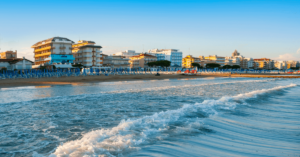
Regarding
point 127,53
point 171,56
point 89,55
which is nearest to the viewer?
point 89,55

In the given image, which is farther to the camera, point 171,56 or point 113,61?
point 171,56

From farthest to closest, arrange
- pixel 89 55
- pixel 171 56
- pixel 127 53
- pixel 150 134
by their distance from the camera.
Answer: pixel 127 53
pixel 171 56
pixel 89 55
pixel 150 134

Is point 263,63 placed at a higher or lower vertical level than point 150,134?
higher

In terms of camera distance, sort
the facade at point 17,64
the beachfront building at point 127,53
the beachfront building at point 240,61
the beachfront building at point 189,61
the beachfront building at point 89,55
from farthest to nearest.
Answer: the beachfront building at point 240,61
the beachfront building at point 189,61
the beachfront building at point 127,53
the beachfront building at point 89,55
the facade at point 17,64

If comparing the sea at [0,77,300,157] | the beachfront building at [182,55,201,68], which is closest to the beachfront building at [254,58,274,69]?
the beachfront building at [182,55,201,68]

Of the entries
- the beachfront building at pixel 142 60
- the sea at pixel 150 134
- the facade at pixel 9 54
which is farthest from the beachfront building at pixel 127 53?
the sea at pixel 150 134

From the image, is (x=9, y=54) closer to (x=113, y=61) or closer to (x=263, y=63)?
(x=113, y=61)

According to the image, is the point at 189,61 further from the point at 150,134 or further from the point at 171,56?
the point at 150,134

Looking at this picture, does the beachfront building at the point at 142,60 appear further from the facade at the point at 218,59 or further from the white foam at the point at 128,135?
the white foam at the point at 128,135

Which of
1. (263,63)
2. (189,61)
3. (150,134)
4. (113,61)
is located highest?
(263,63)

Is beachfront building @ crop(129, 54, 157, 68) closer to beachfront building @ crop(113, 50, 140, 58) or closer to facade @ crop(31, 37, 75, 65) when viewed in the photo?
beachfront building @ crop(113, 50, 140, 58)

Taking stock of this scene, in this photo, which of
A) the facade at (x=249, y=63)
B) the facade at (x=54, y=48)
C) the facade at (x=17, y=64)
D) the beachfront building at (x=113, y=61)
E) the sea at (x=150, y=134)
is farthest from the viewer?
the facade at (x=249, y=63)

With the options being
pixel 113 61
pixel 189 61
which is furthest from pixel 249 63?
pixel 113 61

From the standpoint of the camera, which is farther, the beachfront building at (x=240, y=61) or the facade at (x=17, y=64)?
the beachfront building at (x=240, y=61)
